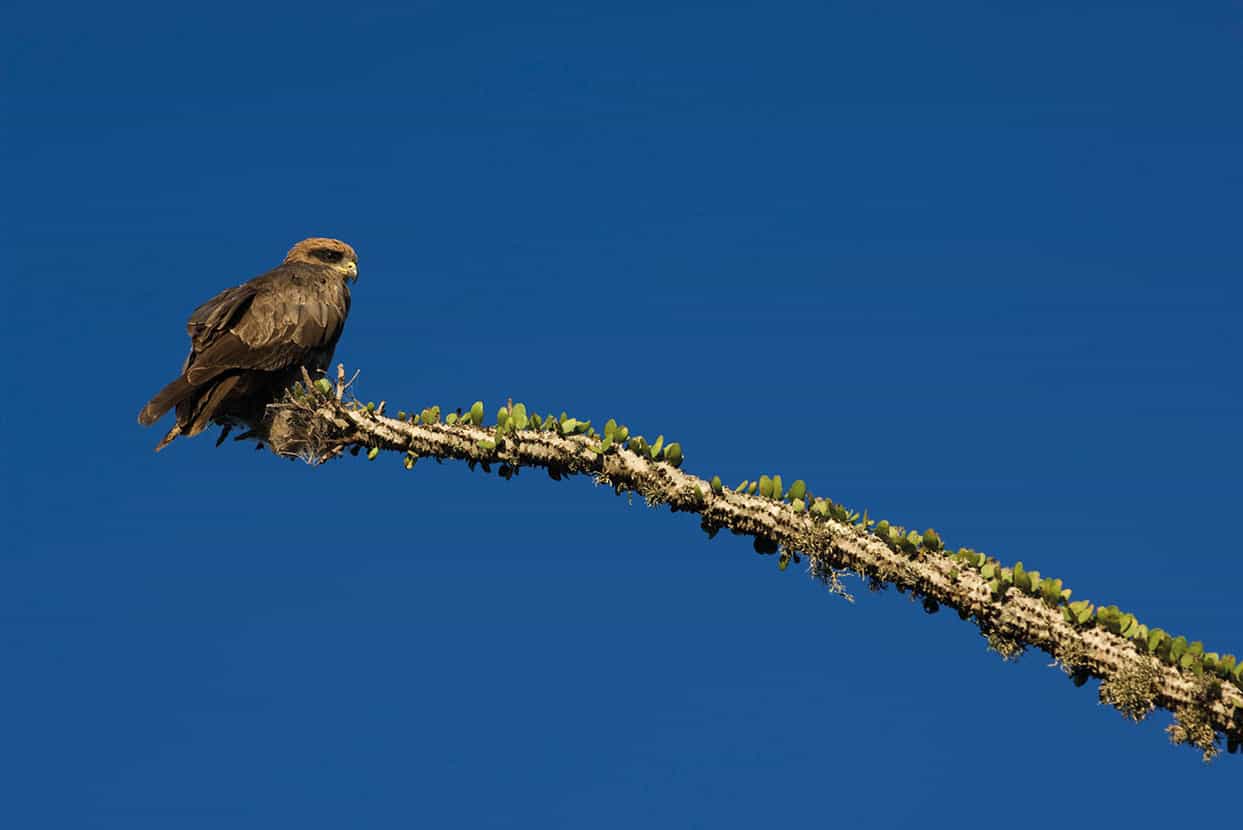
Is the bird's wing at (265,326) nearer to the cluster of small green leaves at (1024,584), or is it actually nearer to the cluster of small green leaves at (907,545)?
the cluster of small green leaves at (907,545)

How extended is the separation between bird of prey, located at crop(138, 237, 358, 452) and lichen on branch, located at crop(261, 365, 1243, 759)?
9.55 ft

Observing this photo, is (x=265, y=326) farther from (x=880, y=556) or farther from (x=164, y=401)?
(x=880, y=556)

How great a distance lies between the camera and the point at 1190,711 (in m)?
6.80

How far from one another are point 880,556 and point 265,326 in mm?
7017

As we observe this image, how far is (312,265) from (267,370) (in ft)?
7.73

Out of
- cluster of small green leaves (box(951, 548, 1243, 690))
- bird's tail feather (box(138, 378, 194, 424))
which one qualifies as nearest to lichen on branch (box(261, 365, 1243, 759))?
cluster of small green leaves (box(951, 548, 1243, 690))

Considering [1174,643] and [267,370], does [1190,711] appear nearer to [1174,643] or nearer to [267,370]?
[1174,643]

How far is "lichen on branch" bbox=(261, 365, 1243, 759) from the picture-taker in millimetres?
6820

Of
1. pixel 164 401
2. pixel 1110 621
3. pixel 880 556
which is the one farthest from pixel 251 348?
pixel 1110 621

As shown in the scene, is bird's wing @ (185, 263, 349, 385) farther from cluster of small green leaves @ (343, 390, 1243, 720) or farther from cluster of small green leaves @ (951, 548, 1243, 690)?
cluster of small green leaves @ (951, 548, 1243, 690)

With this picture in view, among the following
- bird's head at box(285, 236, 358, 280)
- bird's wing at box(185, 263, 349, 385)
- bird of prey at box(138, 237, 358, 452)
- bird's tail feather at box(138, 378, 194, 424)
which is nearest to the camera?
bird's tail feather at box(138, 378, 194, 424)

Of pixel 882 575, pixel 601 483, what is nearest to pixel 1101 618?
pixel 882 575

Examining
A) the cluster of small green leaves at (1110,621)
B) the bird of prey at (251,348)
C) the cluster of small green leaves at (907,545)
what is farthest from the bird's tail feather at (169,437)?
the cluster of small green leaves at (1110,621)

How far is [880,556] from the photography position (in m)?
7.52
